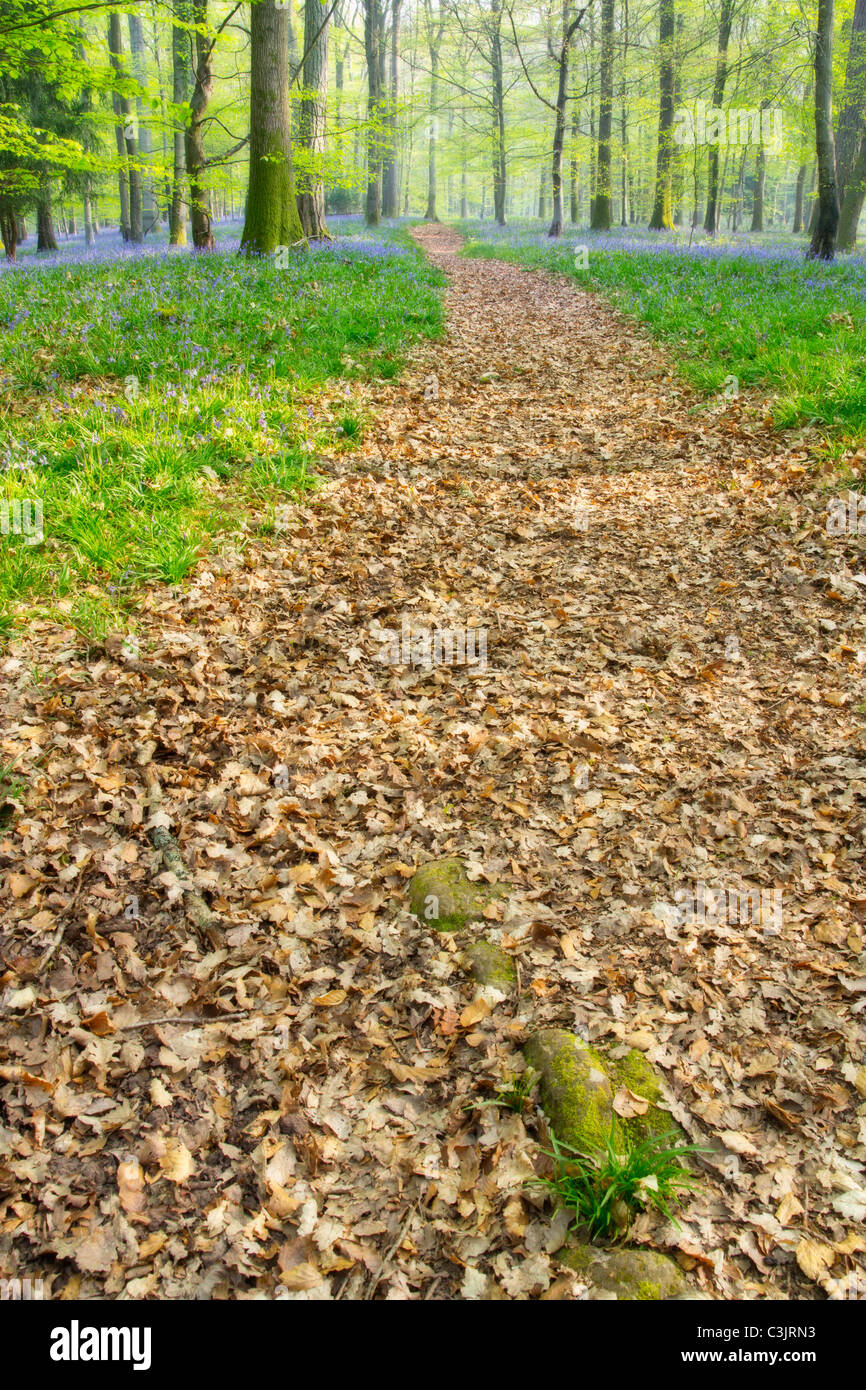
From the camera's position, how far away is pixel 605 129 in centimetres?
2486

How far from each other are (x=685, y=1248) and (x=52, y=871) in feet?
10.1

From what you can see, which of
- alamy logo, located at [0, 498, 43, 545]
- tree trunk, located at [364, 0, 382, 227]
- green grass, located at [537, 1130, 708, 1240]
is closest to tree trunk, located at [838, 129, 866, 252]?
tree trunk, located at [364, 0, 382, 227]

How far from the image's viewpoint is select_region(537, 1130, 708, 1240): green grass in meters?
2.47

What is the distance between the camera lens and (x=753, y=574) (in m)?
6.18

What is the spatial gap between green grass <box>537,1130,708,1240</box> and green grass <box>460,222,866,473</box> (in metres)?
6.52

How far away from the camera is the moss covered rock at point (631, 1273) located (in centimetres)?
230

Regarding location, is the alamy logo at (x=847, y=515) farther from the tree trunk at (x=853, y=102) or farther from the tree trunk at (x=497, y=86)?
the tree trunk at (x=497, y=86)

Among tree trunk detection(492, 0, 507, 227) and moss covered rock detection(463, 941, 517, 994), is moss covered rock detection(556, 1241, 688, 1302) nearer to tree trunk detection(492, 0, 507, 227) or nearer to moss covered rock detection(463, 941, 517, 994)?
moss covered rock detection(463, 941, 517, 994)

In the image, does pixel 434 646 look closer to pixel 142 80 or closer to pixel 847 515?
pixel 847 515

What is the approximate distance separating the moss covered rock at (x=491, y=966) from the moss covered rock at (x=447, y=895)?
17 cm

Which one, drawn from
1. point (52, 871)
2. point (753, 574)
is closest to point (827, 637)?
point (753, 574)

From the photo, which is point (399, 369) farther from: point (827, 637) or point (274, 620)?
point (827, 637)
